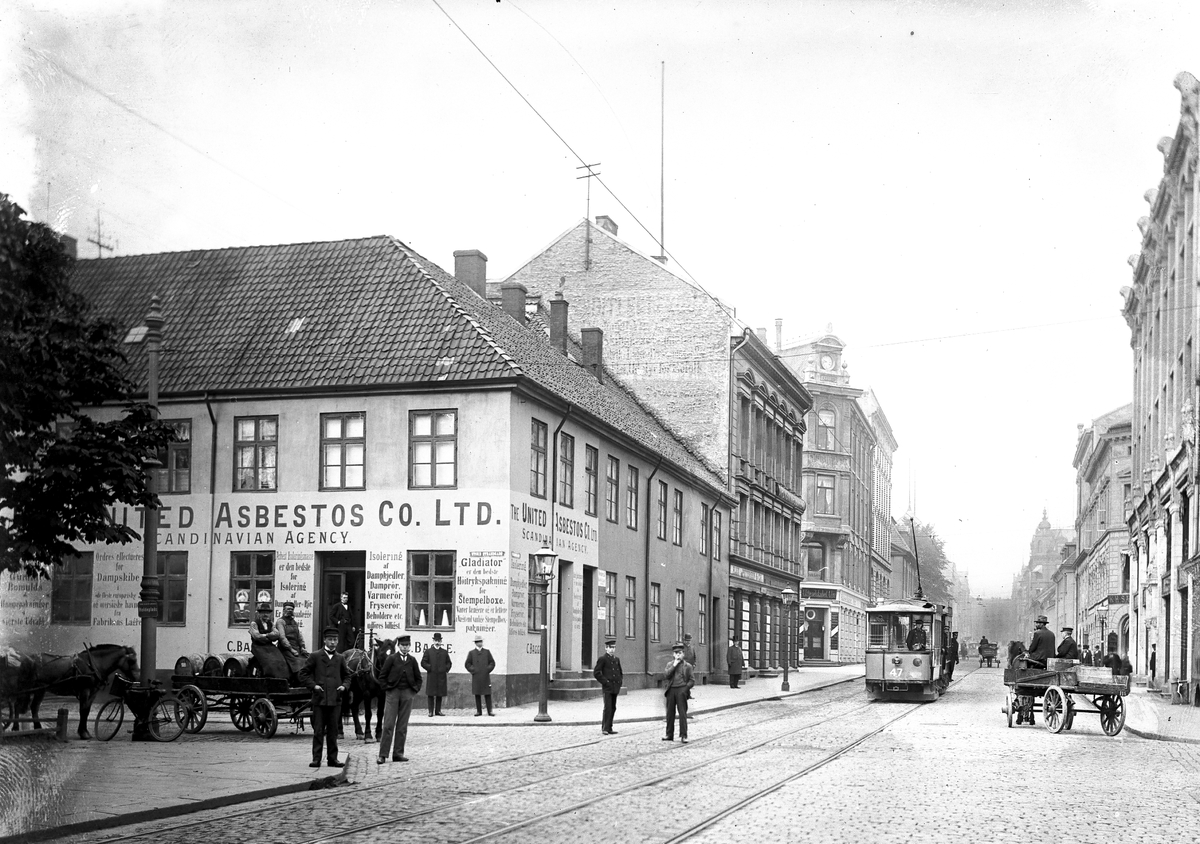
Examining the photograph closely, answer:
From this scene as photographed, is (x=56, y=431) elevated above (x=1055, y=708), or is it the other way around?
(x=56, y=431)

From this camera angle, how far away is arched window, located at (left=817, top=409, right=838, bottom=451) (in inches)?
3225

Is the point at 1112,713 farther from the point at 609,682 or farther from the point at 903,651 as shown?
the point at 903,651

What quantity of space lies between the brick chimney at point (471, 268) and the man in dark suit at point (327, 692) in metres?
23.4

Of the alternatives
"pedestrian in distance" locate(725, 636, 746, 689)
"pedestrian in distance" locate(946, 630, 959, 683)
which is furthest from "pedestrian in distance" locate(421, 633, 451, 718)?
"pedestrian in distance" locate(946, 630, 959, 683)

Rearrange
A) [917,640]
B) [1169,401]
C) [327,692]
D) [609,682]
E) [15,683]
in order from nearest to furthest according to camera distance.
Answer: [327,692]
[15,683]
[609,682]
[917,640]
[1169,401]

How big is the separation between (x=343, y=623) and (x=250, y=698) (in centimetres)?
814

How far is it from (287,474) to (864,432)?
211ft

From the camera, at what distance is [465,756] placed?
62.2 feet

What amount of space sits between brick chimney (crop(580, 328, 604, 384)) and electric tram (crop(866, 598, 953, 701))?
12853 millimetres

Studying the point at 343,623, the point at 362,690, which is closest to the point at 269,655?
the point at 362,690

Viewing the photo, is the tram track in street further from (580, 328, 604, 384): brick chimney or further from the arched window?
the arched window

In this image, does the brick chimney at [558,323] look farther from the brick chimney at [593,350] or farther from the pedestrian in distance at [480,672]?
the pedestrian in distance at [480,672]

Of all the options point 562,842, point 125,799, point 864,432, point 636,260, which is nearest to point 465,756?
point 125,799

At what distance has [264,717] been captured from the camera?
20.9m
